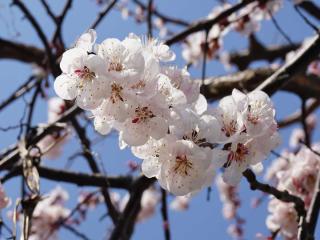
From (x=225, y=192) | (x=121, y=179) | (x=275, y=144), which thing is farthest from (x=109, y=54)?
(x=225, y=192)

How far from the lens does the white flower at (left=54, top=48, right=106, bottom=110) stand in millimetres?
1018

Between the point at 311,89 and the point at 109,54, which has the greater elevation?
the point at 311,89

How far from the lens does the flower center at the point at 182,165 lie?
3.63 feet

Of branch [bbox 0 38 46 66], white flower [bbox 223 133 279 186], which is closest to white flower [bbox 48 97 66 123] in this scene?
branch [bbox 0 38 46 66]

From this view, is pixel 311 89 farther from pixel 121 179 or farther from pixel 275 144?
pixel 275 144

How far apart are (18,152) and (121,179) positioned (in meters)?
0.58

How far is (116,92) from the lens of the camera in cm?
103

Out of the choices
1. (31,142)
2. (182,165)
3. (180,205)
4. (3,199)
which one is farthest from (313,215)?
(180,205)

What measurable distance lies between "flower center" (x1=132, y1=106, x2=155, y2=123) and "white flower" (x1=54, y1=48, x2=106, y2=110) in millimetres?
86

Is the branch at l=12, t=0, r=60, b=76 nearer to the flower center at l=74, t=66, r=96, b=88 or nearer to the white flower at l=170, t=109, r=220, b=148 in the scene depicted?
the flower center at l=74, t=66, r=96, b=88

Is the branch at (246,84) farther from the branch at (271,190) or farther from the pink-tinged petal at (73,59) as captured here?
the pink-tinged petal at (73,59)

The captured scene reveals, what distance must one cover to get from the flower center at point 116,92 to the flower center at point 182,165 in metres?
0.20

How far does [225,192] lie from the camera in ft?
16.8

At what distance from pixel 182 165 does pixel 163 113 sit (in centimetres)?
16
